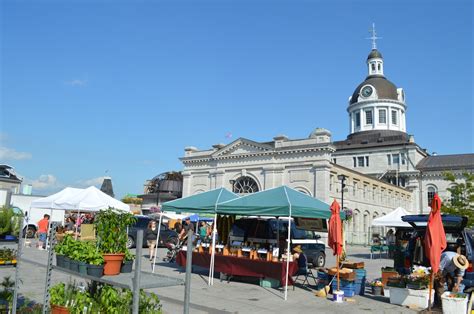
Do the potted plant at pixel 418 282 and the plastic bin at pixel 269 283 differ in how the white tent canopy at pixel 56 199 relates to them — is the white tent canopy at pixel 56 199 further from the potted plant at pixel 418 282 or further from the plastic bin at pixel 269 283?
the potted plant at pixel 418 282

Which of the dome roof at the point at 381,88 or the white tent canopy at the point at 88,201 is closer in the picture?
the white tent canopy at the point at 88,201

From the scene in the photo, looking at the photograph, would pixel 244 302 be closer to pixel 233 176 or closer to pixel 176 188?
pixel 233 176

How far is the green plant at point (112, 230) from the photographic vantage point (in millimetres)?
5129

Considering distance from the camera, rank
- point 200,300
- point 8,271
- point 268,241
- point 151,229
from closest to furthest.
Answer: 1. point 200,300
2. point 8,271
3. point 268,241
4. point 151,229

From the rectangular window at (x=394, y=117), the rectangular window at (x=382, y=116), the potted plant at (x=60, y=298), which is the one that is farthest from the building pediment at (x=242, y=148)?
the potted plant at (x=60, y=298)

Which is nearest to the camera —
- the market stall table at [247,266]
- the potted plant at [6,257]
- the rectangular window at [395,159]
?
the market stall table at [247,266]

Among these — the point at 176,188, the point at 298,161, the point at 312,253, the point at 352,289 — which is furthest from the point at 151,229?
the point at 176,188

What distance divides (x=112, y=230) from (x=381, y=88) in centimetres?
7825

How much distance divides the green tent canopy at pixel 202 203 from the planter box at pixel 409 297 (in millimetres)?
5539

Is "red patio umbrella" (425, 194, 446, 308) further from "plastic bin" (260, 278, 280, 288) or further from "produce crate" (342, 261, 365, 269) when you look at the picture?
"plastic bin" (260, 278, 280, 288)

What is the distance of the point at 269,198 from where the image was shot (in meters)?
11.7

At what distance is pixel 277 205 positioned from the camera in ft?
36.6

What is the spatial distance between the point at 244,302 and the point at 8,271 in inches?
317

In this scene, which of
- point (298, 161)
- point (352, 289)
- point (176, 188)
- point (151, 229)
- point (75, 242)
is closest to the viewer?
point (75, 242)
